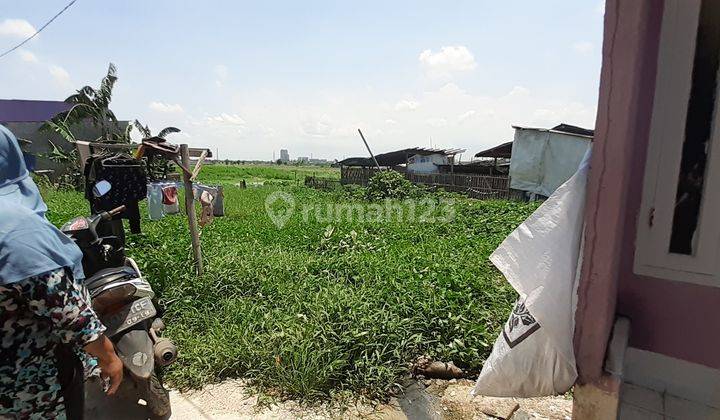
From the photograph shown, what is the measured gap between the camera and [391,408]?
2900 millimetres

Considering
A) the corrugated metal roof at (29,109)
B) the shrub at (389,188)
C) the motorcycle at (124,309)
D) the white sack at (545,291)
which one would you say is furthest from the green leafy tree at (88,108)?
the white sack at (545,291)

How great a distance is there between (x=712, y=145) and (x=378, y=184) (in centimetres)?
1537

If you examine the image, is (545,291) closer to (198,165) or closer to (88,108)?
(198,165)

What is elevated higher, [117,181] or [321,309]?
[117,181]

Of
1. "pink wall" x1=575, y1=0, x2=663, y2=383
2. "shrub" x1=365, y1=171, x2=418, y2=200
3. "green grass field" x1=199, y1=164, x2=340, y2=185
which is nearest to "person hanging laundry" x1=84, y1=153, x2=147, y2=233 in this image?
"pink wall" x1=575, y1=0, x2=663, y2=383

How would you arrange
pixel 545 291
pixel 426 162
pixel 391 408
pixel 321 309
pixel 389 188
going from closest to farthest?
pixel 545 291, pixel 391 408, pixel 321 309, pixel 389 188, pixel 426 162

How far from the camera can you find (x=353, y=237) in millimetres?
7266

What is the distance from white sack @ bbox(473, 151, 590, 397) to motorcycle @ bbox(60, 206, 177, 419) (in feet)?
7.44

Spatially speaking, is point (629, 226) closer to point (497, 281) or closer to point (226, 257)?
point (497, 281)

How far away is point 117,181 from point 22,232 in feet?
9.61

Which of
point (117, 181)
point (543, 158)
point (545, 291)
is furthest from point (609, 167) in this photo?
point (543, 158)

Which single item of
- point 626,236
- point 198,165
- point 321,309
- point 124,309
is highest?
point 198,165

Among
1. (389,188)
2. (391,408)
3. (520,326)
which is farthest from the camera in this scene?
(389,188)

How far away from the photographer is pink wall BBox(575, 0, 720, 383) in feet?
5.22
